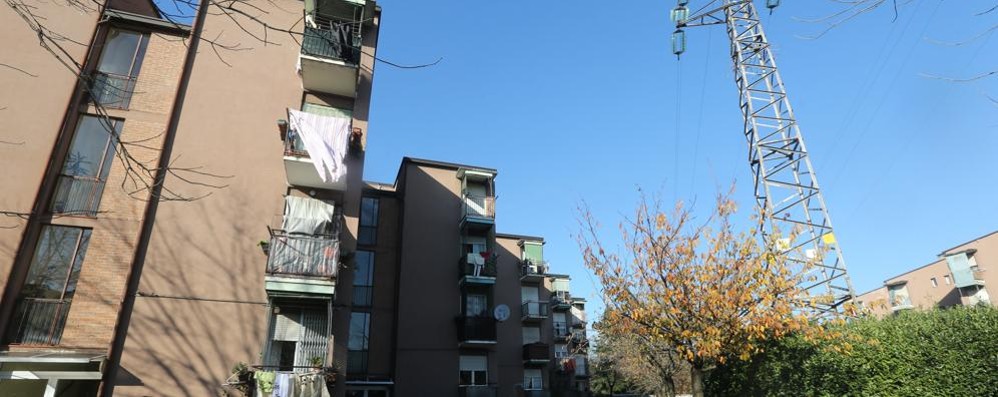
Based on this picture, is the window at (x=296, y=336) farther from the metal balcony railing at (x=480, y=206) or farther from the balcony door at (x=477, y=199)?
the balcony door at (x=477, y=199)

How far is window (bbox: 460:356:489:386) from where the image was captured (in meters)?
24.0

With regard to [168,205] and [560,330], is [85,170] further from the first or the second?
[560,330]

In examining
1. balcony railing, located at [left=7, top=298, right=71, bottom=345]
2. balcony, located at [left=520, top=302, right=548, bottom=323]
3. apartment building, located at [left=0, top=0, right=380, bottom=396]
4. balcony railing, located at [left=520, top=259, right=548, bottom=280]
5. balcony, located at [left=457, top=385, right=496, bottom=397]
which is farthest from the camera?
balcony, located at [left=520, top=302, right=548, bottom=323]

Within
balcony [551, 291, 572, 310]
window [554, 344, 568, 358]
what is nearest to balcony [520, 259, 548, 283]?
balcony [551, 291, 572, 310]

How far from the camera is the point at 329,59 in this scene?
16297 mm

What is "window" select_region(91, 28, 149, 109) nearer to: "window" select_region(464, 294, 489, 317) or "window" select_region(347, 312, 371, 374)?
"window" select_region(347, 312, 371, 374)

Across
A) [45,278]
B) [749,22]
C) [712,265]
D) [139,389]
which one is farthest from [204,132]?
[749,22]

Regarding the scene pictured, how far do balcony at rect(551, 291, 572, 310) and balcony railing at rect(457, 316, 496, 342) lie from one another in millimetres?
15882

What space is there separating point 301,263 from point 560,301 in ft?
93.0

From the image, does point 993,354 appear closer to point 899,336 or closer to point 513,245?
point 899,336

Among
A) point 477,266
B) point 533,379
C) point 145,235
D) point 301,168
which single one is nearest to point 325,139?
point 301,168

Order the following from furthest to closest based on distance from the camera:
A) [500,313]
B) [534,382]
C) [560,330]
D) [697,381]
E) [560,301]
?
[560,330], [560,301], [534,382], [500,313], [697,381]

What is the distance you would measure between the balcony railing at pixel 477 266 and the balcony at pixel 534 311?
1038cm

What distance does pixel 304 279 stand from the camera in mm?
14430
